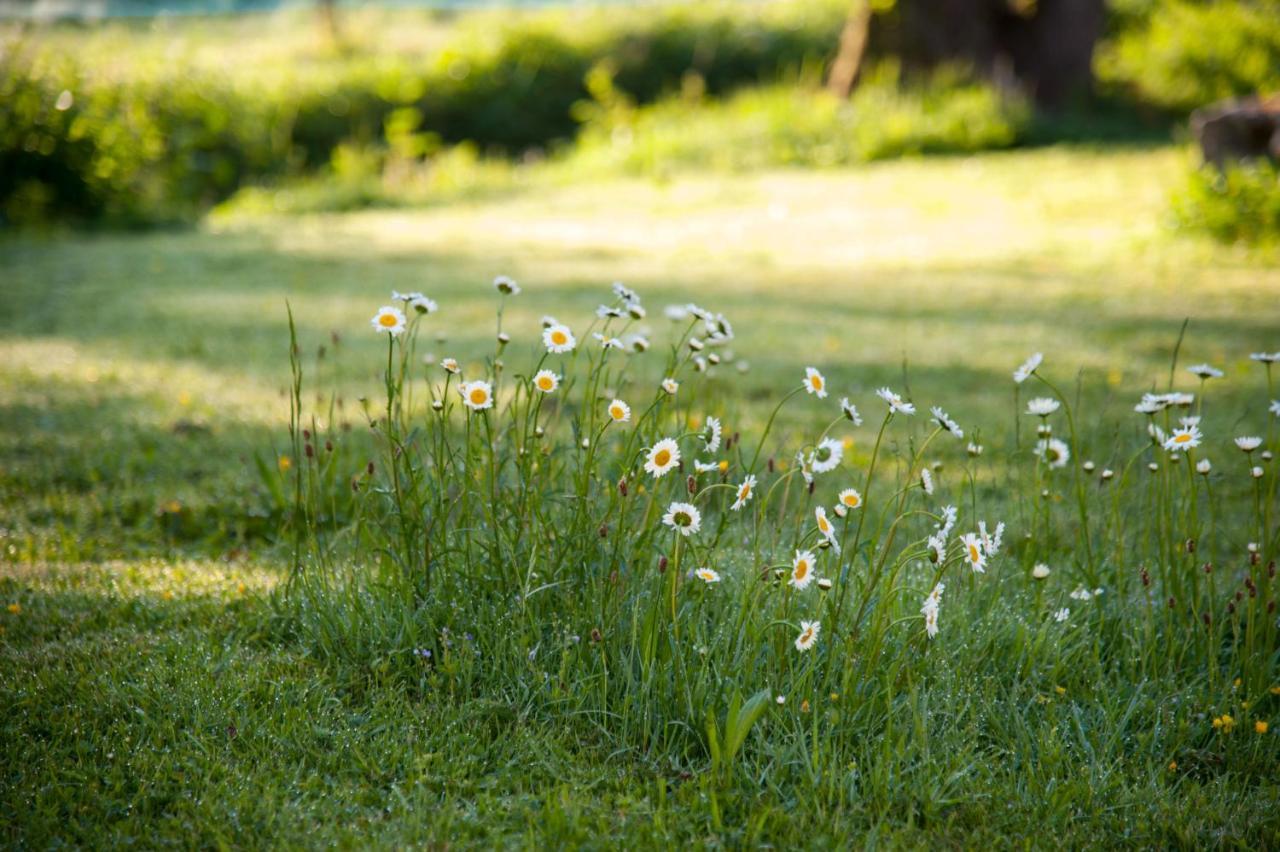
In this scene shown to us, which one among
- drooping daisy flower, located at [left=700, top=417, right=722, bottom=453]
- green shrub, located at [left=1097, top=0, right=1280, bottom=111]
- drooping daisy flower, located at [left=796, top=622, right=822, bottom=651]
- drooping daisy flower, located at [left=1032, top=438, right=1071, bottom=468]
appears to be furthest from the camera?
green shrub, located at [left=1097, top=0, right=1280, bottom=111]

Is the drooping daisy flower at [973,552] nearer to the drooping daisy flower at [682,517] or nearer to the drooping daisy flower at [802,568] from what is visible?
the drooping daisy flower at [802,568]

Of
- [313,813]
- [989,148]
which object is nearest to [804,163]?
[989,148]

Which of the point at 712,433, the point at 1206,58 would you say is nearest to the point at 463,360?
the point at 712,433

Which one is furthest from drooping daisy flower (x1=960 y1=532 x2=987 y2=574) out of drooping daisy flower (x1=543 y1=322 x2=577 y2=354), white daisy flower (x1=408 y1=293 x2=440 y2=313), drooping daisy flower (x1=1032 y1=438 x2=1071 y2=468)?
white daisy flower (x1=408 y1=293 x2=440 y2=313)

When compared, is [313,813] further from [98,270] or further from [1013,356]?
[98,270]

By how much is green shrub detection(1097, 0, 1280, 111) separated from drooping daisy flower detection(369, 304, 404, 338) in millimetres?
12791

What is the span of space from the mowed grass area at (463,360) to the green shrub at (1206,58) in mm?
3404

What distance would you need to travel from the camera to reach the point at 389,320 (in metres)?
2.55

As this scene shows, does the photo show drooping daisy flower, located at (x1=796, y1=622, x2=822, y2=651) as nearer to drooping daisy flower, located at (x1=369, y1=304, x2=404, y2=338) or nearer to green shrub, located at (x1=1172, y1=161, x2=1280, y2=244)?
drooping daisy flower, located at (x1=369, y1=304, x2=404, y2=338)

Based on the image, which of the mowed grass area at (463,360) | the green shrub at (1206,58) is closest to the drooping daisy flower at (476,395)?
the mowed grass area at (463,360)

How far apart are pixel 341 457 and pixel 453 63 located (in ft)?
37.4

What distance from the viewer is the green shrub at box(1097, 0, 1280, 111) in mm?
13016

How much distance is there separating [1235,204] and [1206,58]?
706cm

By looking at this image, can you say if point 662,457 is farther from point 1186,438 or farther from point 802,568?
point 1186,438
